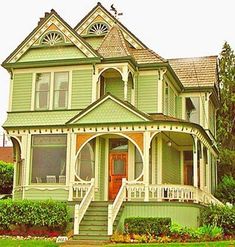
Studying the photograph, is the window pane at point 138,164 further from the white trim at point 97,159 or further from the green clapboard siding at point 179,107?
the green clapboard siding at point 179,107

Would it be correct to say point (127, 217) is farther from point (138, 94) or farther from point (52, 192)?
point (138, 94)

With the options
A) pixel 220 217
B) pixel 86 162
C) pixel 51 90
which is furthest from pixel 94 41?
pixel 220 217

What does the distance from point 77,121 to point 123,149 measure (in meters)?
2.75

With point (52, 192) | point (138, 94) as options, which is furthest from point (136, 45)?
point (52, 192)

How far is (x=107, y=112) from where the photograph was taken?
24031mm

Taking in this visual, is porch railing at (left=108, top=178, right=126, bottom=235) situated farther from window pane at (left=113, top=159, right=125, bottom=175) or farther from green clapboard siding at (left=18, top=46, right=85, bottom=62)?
green clapboard siding at (left=18, top=46, right=85, bottom=62)

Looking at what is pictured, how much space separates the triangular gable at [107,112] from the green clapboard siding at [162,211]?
3.85m

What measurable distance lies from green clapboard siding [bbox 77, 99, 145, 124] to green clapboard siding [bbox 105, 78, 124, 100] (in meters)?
2.72

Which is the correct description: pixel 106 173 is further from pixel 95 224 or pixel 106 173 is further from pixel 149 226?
pixel 149 226

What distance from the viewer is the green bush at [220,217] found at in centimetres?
2172

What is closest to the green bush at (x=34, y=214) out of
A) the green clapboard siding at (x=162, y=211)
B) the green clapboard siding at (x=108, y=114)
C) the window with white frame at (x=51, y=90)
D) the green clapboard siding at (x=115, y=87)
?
the green clapboard siding at (x=162, y=211)

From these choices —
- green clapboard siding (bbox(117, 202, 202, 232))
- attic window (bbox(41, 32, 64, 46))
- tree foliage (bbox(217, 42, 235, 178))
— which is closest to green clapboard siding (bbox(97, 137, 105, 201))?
green clapboard siding (bbox(117, 202, 202, 232))

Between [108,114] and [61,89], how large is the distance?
355cm

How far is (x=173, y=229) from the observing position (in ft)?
66.7
